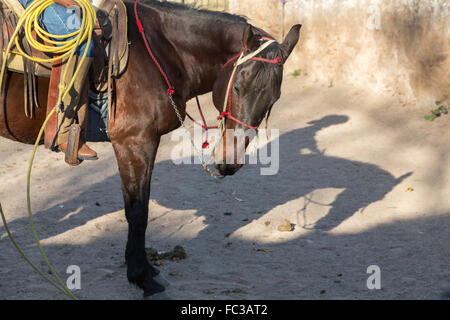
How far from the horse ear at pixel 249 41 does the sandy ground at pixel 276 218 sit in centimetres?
197

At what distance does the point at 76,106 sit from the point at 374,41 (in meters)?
7.18

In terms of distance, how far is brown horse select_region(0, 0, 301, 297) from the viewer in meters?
3.97

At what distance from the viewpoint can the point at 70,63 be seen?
154 inches

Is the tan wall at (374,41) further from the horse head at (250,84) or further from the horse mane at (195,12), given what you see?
the horse head at (250,84)

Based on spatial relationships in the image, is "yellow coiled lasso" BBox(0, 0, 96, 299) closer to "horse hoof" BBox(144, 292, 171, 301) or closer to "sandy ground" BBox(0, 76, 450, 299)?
"horse hoof" BBox(144, 292, 171, 301)

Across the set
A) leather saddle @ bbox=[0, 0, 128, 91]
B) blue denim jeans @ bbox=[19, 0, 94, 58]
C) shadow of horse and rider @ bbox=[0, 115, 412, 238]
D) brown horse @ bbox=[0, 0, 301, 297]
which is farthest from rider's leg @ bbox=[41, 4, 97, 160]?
shadow of horse and rider @ bbox=[0, 115, 412, 238]

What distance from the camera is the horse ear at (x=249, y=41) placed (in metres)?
3.86

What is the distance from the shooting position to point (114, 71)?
4.05 metres

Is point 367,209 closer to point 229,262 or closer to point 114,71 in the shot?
point 229,262

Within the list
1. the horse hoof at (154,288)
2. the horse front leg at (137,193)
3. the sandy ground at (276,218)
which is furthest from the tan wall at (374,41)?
the horse hoof at (154,288)

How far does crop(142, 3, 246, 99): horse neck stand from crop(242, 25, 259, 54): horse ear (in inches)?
9.1

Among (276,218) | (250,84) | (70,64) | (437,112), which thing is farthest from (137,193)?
(437,112)

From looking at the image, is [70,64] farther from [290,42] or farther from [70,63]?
[290,42]

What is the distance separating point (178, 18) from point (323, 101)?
21.0ft
